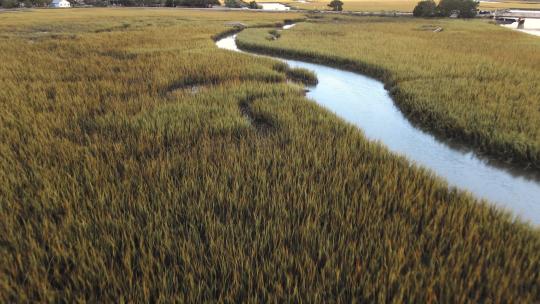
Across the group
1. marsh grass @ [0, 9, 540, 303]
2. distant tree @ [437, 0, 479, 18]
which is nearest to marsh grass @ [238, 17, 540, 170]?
marsh grass @ [0, 9, 540, 303]

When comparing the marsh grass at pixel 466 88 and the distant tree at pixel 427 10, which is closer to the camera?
the marsh grass at pixel 466 88

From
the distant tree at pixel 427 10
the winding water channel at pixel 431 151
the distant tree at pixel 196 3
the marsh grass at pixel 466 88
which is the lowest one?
the winding water channel at pixel 431 151

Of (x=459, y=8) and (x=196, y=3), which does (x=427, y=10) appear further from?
(x=196, y=3)

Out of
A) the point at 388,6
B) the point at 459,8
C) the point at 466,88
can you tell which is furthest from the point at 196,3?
the point at 466,88

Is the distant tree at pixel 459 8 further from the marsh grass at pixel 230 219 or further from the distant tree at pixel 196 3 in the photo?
the marsh grass at pixel 230 219

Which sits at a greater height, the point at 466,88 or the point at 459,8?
the point at 459,8

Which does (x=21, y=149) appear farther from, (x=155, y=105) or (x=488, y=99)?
(x=488, y=99)

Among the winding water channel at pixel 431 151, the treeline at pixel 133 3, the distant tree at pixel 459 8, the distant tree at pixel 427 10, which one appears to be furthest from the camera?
the treeline at pixel 133 3

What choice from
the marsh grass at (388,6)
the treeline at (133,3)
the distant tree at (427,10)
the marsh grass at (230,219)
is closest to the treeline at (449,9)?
the distant tree at (427,10)
